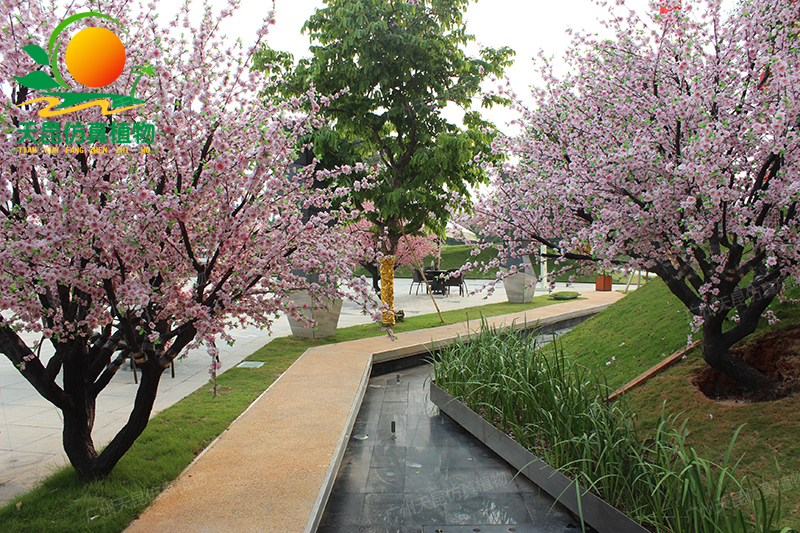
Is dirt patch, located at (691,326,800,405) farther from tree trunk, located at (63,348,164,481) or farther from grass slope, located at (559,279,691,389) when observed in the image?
tree trunk, located at (63,348,164,481)

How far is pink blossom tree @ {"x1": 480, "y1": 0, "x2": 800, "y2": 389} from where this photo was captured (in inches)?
130

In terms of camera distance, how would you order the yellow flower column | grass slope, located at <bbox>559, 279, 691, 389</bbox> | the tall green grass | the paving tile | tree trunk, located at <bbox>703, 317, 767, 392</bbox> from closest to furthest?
the tall green grass, the paving tile, tree trunk, located at <bbox>703, 317, 767, 392</bbox>, grass slope, located at <bbox>559, 279, 691, 389</bbox>, the yellow flower column

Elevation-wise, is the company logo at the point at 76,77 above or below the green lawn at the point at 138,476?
above

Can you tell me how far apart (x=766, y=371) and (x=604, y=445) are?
2226 mm

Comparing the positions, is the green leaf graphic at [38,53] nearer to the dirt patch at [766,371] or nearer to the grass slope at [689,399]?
the grass slope at [689,399]

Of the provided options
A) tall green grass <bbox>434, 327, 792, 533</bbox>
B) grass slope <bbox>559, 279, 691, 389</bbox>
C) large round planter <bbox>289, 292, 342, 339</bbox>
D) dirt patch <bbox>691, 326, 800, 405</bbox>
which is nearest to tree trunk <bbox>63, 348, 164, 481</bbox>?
tall green grass <bbox>434, 327, 792, 533</bbox>

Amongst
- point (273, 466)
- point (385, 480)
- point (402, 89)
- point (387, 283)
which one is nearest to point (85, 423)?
point (273, 466)

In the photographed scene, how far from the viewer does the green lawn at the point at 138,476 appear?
9.72 feet

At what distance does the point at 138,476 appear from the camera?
3535mm

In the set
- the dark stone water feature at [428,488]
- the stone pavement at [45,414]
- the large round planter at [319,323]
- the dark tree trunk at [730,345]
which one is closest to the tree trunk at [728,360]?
the dark tree trunk at [730,345]

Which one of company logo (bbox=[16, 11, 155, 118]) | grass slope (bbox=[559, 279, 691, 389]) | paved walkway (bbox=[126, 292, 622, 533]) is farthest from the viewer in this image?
grass slope (bbox=[559, 279, 691, 389])

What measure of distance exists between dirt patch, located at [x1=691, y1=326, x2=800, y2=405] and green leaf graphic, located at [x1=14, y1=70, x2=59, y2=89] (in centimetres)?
551

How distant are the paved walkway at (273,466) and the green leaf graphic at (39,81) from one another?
8.48 ft

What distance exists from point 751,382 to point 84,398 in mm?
5317
